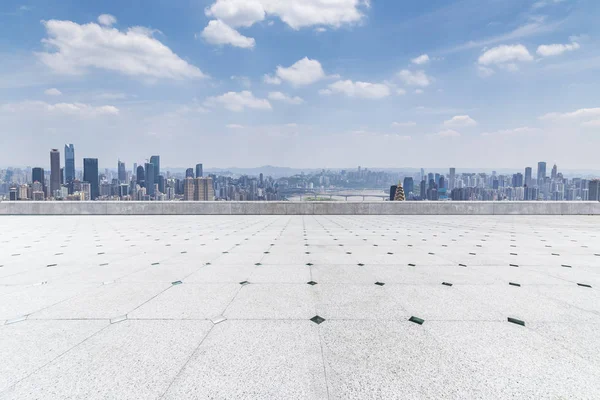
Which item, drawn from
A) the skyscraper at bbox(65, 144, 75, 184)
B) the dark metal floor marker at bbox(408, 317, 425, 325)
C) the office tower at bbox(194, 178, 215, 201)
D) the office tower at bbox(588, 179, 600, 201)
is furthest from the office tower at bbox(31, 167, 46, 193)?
the office tower at bbox(588, 179, 600, 201)

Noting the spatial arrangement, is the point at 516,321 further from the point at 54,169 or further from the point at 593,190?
the point at 54,169

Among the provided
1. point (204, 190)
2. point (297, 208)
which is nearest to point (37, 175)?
point (204, 190)

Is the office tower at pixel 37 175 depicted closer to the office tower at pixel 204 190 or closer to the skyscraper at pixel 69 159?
the office tower at pixel 204 190

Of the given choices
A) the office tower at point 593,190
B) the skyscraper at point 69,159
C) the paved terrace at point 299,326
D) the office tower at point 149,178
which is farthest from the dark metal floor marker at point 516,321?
the skyscraper at point 69,159

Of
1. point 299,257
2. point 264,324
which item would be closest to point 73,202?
point 299,257

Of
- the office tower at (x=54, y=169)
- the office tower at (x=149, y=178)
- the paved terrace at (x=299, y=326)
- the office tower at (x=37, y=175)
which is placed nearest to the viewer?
the paved terrace at (x=299, y=326)

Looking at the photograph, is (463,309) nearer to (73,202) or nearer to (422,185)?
(73,202)

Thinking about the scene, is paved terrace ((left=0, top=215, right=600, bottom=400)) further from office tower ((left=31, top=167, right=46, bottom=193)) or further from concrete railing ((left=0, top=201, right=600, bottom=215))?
office tower ((left=31, top=167, right=46, bottom=193))
